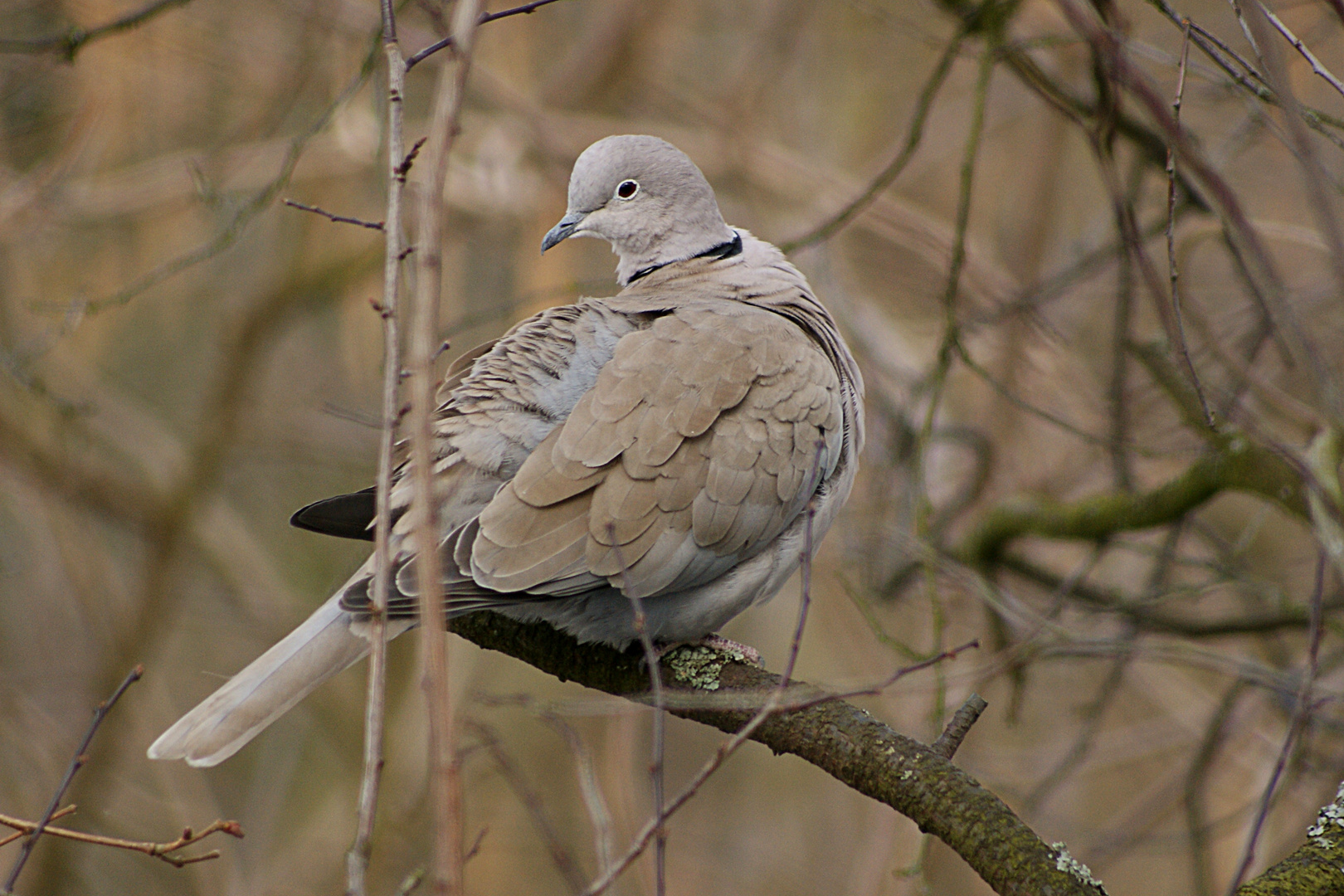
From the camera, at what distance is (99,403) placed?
6457 millimetres

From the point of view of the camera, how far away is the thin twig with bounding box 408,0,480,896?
1.17 meters

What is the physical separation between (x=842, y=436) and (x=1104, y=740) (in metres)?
3.65

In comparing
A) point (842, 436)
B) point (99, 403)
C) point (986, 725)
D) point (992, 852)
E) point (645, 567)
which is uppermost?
point (986, 725)

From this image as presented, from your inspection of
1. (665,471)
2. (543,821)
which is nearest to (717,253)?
(665,471)

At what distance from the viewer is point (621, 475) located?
9.08 feet

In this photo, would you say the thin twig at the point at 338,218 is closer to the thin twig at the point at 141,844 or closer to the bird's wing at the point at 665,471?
the thin twig at the point at 141,844

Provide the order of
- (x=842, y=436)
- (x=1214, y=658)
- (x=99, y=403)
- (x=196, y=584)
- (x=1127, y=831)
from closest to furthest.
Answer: (x=1214, y=658) → (x=842, y=436) → (x=1127, y=831) → (x=99, y=403) → (x=196, y=584)

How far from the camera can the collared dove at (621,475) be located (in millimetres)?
2629

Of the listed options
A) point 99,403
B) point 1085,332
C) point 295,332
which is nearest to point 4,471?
point 99,403

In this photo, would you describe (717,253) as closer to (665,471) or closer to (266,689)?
(665,471)

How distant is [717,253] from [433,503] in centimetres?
242

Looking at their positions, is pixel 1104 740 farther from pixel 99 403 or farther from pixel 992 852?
pixel 99 403

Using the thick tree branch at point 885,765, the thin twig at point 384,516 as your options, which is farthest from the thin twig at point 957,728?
the thin twig at point 384,516

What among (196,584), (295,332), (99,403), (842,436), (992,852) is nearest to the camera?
(992,852)
